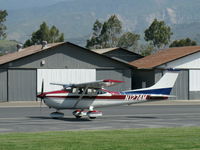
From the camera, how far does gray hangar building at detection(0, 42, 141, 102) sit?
47031 mm

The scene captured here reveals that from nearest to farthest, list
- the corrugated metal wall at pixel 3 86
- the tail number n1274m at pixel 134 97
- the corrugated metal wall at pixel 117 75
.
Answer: the tail number n1274m at pixel 134 97 < the corrugated metal wall at pixel 3 86 < the corrugated metal wall at pixel 117 75

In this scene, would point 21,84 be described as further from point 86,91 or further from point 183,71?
point 86,91

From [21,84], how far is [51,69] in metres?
3.20

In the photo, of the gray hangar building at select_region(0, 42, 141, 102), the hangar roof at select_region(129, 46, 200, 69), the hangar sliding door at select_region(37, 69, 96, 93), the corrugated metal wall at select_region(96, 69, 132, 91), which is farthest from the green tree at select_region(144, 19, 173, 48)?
the hangar sliding door at select_region(37, 69, 96, 93)

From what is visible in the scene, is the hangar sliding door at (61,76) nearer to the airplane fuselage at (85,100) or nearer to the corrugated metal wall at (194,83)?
the corrugated metal wall at (194,83)

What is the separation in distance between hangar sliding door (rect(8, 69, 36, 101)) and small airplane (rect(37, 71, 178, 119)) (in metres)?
18.6

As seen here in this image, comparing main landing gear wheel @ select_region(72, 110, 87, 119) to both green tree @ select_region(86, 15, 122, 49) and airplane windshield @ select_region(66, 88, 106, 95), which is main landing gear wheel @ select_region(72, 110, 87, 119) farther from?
green tree @ select_region(86, 15, 122, 49)

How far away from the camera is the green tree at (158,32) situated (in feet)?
392

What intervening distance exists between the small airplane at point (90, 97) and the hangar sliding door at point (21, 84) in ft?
60.9

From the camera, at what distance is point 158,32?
394 ft

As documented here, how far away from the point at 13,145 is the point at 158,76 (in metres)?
39.0

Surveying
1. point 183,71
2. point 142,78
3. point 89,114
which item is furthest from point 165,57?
point 89,114

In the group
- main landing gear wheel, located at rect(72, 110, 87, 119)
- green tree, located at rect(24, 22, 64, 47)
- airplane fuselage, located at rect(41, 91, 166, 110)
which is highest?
green tree, located at rect(24, 22, 64, 47)

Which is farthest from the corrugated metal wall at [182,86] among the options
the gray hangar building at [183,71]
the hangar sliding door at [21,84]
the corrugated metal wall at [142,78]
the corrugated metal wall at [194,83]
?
the hangar sliding door at [21,84]
